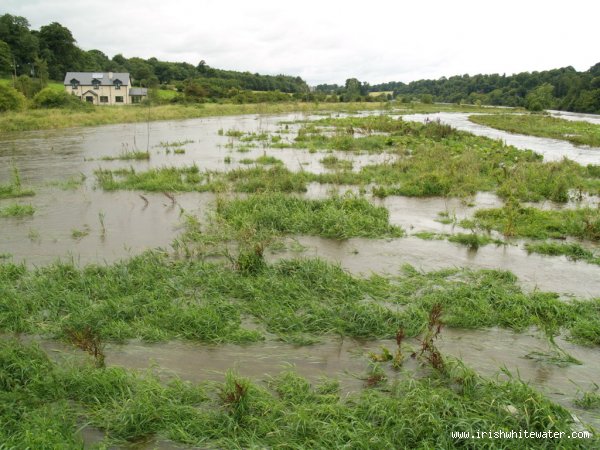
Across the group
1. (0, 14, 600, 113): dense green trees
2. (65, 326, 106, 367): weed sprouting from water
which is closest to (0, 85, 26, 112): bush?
(0, 14, 600, 113): dense green trees

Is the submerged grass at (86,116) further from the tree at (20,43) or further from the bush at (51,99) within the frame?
the tree at (20,43)

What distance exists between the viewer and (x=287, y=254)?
7.98 m

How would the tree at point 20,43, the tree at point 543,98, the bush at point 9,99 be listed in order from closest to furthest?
1. the bush at point 9,99
2. the tree at point 20,43
3. the tree at point 543,98

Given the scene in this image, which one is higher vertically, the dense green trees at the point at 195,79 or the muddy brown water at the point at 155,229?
the dense green trees at the point at 195,79

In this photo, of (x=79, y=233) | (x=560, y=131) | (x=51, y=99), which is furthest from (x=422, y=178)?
(x=51, y=99)

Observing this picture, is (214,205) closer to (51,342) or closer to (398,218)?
(398,218)

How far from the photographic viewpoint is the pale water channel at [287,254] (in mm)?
4727

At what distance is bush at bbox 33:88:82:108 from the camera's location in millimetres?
38578

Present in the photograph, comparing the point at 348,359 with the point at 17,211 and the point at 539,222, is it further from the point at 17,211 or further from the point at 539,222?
the point at 17,211

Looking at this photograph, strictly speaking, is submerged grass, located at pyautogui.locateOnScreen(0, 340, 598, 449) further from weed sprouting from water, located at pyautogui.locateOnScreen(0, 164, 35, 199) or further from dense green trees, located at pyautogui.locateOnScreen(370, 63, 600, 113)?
dense green trees, located at pyautogui.locateOnScreen(370, 63, 600, 113)

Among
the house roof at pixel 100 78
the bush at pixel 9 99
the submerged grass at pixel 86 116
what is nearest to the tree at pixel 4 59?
the house roof at pixel 100 78

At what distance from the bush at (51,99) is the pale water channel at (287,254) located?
2406cm

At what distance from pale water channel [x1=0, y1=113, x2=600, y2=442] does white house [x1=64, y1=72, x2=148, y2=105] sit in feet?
175

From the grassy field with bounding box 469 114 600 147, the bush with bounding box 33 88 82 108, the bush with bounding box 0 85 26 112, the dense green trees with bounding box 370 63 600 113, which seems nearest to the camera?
the grassy field with bounding box 469 114 600 147
